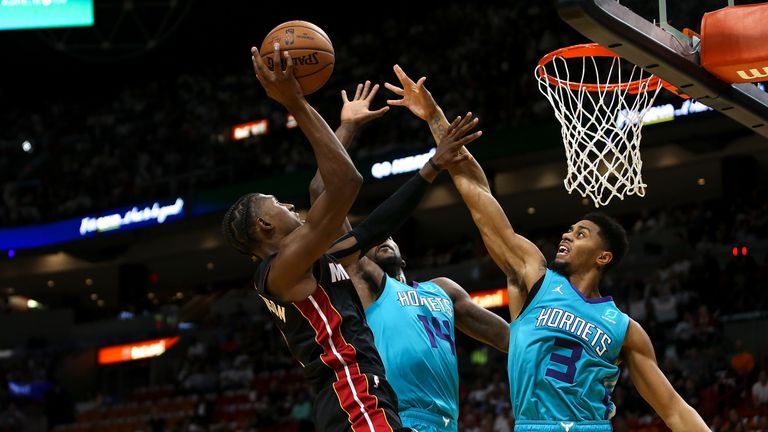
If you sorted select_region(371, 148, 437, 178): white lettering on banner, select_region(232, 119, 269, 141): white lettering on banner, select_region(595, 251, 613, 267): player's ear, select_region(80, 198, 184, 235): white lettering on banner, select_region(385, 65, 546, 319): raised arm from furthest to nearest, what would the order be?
select_region(232, 119, 269, 141): white lettering on banner < select_region(80, 198, 184, 235): white lettering on banner < select_region(371, 148, 437, 178): white lettering on banner < select_region(595, 251, 613, 267): player's ear < select_region(385, 65, 546, 319): raised arm

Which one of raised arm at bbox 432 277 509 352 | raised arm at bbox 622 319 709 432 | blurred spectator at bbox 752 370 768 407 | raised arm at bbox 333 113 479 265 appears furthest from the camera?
blurred spectator at bbox 752 370 768 407

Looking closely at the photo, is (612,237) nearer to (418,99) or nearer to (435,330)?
(435,330)

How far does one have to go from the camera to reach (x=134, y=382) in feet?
71.7

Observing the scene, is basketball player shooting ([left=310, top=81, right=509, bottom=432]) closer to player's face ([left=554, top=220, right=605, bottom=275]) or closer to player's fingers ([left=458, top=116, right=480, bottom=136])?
player's fingers ([left=458, top=116, right=480, bottom=136])

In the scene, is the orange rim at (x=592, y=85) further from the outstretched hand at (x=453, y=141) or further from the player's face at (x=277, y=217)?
the player's face at (x=277, y=217)

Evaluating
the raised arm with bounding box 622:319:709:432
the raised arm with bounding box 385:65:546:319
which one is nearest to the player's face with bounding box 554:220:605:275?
the raised arm with bounding box 385:65:546:319

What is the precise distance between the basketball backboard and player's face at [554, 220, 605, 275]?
2.66 ft

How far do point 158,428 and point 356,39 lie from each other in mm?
9717

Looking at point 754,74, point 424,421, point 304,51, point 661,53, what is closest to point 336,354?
point 304,51

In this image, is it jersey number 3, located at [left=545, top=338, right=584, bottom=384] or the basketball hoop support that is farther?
the basketball hoop support

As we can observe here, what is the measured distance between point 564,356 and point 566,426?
0.31m

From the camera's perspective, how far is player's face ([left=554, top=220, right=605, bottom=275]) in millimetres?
5293

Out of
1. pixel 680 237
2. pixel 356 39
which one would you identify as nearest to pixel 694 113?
pixel 680 237

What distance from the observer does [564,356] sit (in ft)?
16.4
